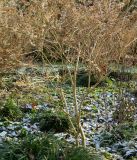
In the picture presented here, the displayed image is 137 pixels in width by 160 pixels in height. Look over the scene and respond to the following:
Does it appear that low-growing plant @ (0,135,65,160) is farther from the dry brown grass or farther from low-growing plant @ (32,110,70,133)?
low-growing plant @ (32,110,70,133)

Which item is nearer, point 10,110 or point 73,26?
point 73,26

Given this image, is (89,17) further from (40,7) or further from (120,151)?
(120,151)

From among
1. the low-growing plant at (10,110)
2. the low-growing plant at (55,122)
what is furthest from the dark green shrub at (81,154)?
the low-growing plant at (10,110)

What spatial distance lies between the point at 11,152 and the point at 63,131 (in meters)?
2.07

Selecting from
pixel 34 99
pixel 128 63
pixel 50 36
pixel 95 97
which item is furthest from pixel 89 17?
pixel 95 97

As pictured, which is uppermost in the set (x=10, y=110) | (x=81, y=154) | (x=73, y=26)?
(x=73, y=26)

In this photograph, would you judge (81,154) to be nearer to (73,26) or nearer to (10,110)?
(73,26)

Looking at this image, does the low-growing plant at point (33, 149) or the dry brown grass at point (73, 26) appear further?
the dry brown grass at point (73, 26)

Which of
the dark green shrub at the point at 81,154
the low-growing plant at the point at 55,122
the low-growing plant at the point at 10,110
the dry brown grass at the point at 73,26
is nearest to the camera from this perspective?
the dark green shrub at the point at 81,154

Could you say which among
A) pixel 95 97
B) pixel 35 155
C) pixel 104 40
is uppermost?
pixel 104 40

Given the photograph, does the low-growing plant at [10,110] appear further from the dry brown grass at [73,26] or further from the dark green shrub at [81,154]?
the dark green shrub at [81,154]

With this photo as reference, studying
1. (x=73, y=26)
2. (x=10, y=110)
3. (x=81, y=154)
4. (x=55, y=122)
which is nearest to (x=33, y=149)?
(x=81, y=154)

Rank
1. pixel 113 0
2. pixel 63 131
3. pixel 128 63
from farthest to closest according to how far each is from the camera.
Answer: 1. pixel 128 63
2. pixel 63 131
3. pixel 113 0

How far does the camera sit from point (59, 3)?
572 cm
